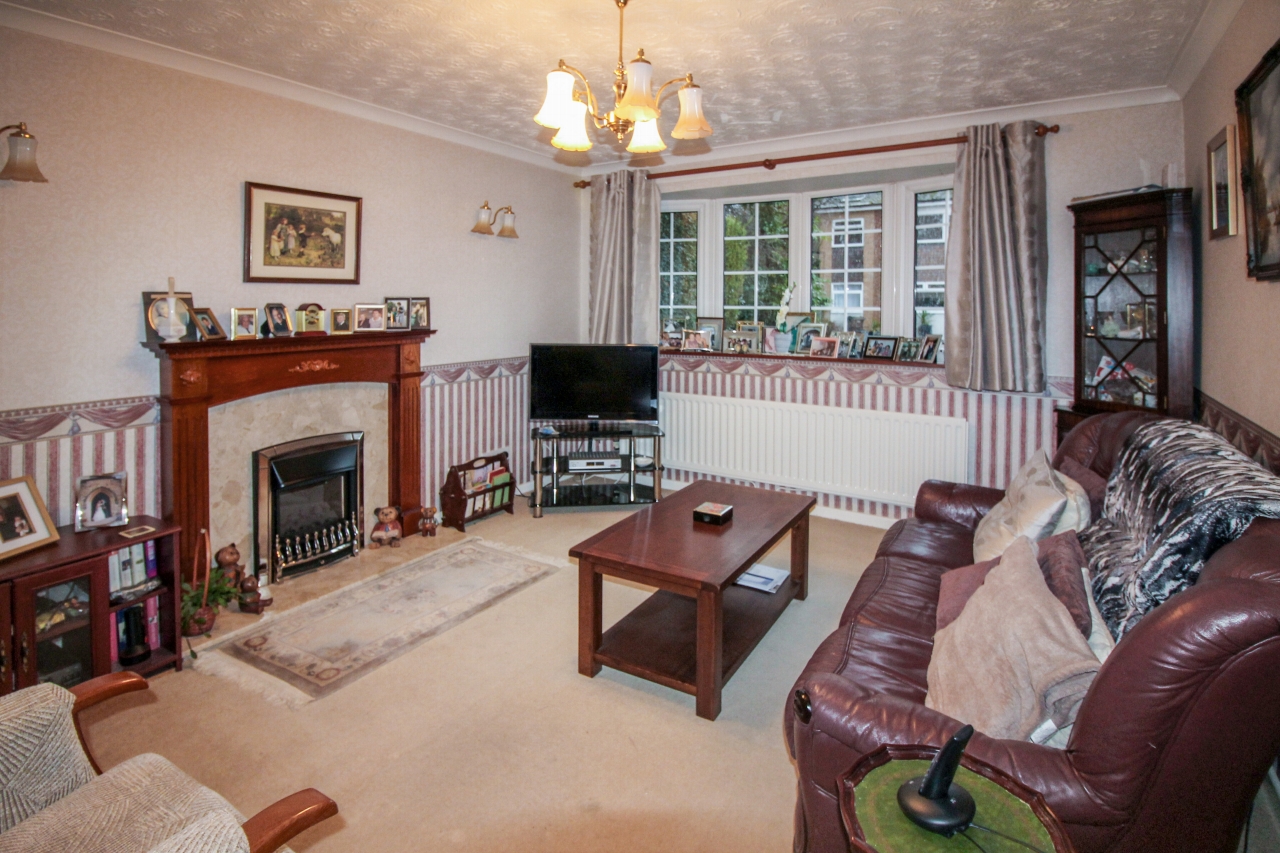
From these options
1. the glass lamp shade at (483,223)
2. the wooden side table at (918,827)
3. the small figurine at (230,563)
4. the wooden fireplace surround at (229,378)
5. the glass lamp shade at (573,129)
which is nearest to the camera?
the wooden side table at (918,827)

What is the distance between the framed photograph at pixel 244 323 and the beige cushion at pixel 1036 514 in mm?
3364

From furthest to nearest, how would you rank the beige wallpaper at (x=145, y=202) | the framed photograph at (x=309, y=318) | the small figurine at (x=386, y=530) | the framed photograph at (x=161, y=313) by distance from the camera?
the small figurine at (x=386, y=530) < the framed photograph at (x=309, y=318) < the framed photograph at (x=161, y=313) < the beige wallpaper at (x=145, y=202)

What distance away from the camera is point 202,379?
3191 mm

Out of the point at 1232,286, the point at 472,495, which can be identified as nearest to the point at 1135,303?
the point at 1232,286

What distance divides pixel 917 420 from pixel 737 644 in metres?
2.27

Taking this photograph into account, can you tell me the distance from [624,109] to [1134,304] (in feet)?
8.81

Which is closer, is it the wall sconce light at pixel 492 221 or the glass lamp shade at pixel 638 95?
the glass lamp shade at pixel 638 95

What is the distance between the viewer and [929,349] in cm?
446

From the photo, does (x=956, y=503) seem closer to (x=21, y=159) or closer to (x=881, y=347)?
(x=881, y=347)

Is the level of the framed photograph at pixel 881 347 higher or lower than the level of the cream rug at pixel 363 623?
higher

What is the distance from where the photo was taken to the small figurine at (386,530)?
4.16 meters

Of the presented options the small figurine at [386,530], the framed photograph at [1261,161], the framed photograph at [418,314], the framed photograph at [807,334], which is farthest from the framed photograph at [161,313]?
the framed photograph at [1261,161]

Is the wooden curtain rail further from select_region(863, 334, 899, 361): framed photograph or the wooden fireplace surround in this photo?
the wooden fireplace surround

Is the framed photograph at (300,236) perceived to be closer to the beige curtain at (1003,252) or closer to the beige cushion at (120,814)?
the beige cushion at (120,814)
